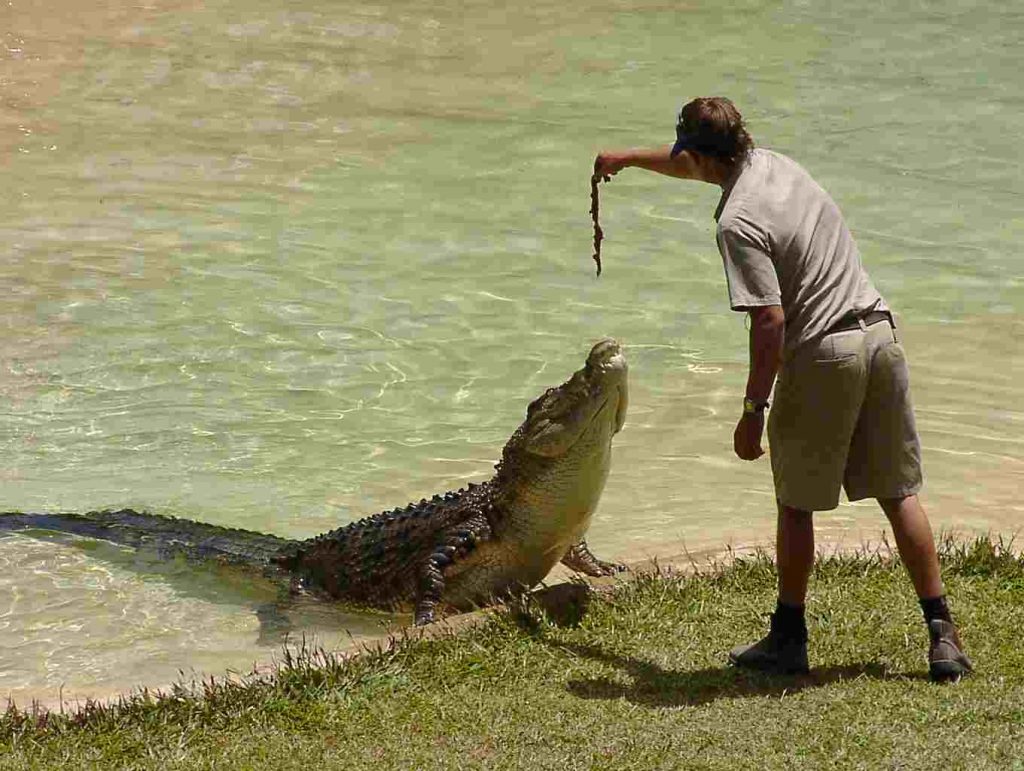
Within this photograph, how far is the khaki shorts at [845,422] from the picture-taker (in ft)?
16.6

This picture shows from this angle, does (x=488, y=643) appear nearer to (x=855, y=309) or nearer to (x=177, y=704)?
(x=177, y=704)

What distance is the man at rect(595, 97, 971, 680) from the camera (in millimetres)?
4953

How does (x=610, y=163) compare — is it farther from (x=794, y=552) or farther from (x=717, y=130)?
(x=794, y=552)

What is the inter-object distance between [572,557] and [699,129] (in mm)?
2528

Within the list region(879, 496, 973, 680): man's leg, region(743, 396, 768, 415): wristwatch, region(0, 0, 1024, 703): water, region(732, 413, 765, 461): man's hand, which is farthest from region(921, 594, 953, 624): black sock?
region(0, 0, 1024, 703): water

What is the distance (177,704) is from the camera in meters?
5.32

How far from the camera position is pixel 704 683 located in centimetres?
541

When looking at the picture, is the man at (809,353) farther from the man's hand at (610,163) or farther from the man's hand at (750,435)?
the man's hand at (610,163)

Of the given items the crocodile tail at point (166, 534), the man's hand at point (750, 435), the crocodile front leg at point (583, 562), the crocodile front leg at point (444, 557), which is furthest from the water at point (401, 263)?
the man's hand at point (750, 435)

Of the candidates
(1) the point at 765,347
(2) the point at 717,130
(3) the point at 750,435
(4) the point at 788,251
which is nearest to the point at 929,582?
(3) the point at 750,435

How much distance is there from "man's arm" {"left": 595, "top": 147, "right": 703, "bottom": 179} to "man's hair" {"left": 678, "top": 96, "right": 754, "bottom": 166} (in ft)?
0.27

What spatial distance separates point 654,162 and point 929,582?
171 centimetres

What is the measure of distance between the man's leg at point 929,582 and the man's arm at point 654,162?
4.27 feet

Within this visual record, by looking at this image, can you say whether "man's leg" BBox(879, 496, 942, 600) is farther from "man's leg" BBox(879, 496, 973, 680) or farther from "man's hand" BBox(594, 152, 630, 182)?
"man's hand" BBox(594, 152, 630, 182)
